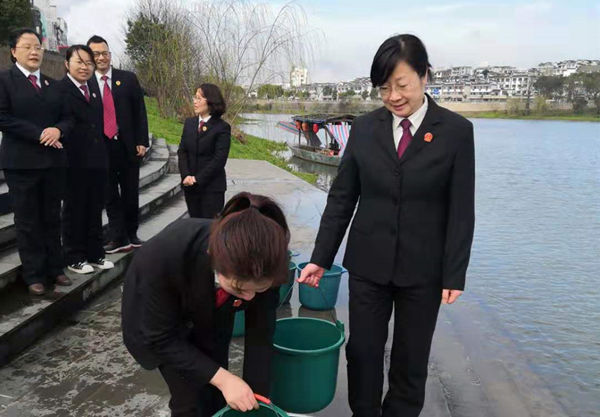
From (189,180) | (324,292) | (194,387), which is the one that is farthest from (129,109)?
(194,387)

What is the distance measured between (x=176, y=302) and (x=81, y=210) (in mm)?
2547

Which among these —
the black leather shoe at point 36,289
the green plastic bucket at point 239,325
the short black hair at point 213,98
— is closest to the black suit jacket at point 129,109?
the short black hair at point 213,98

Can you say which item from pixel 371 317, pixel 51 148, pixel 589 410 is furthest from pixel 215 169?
pixel 589 410

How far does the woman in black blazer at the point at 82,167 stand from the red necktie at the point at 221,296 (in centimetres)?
255

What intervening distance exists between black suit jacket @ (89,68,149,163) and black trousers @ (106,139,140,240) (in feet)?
0.24

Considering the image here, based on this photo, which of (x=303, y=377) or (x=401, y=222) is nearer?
(x=401, y=222)

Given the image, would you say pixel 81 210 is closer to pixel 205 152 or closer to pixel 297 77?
pixel 205 152

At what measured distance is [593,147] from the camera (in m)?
32.2

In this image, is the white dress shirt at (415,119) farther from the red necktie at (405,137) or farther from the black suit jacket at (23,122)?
the black suit jacket at (23,122)

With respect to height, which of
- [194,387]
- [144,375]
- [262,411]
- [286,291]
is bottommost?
[144,375]

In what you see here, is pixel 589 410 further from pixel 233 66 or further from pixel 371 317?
pixel 233 66

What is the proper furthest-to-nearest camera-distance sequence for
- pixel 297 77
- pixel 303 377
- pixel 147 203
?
pixel 297 77, pixel 147 203, pixel 303 377

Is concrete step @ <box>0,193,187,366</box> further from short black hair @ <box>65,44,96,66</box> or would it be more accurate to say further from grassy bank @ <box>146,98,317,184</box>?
grassy bank @ <box>146,98,317,184</box>

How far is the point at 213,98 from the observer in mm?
4246
